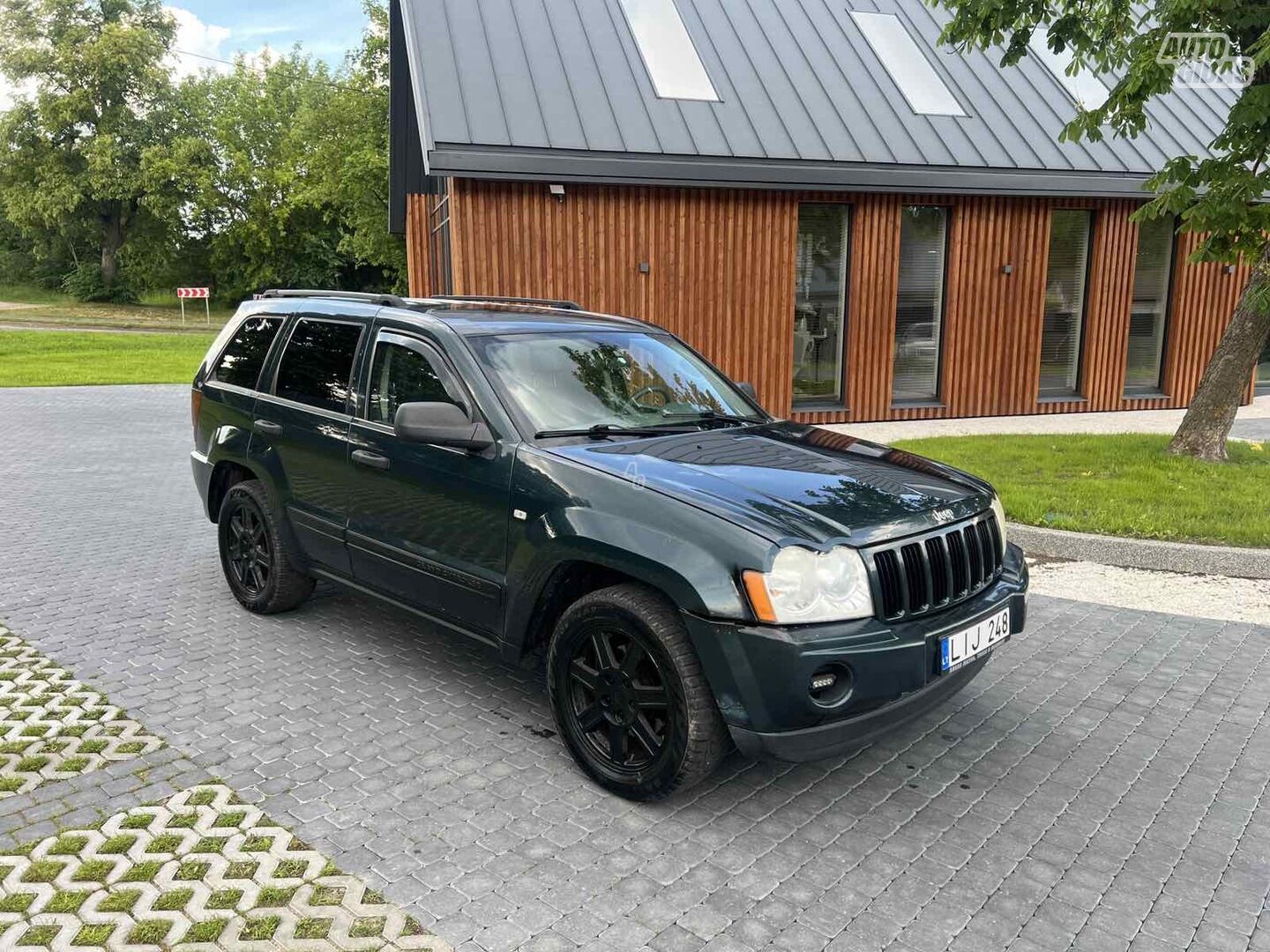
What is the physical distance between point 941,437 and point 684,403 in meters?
7.46

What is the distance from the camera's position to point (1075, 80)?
1520cm

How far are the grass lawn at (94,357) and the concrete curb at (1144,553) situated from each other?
64.6 feet

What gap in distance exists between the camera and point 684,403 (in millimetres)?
4551

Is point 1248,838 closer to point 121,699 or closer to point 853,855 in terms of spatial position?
point 853,855

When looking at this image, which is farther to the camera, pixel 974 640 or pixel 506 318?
pixel 506 318

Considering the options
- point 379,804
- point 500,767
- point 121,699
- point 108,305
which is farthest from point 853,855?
point 108,305

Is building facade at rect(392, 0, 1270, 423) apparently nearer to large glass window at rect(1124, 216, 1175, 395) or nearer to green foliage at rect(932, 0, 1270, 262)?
large glass window at rect(1124, 216, 1175, 395)

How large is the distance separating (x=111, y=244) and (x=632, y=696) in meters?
56.6

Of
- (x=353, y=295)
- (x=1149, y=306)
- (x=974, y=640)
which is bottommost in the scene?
(x=974, y=640)

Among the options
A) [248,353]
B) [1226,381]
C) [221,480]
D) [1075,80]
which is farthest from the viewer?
[1075,80]

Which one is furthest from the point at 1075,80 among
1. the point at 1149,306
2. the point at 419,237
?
the point at 419,237

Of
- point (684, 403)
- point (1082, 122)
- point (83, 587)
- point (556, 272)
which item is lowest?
point (83, 587)

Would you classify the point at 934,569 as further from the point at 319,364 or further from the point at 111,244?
the point at 111,244

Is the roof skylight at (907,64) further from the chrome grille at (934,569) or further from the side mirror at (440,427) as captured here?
the side mirror at (440,427)
